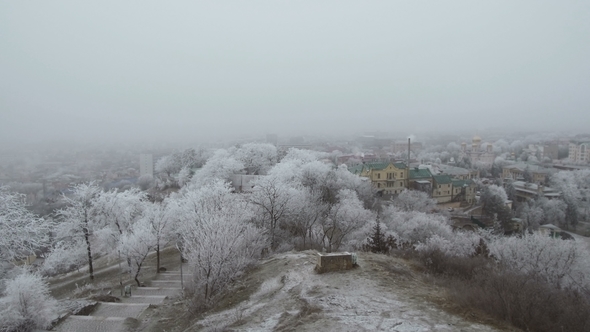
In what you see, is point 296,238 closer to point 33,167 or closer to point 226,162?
point 226,162

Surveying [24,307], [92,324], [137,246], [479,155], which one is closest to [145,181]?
[137,246]

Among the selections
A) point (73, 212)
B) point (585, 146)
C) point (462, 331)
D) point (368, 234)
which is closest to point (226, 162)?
point (73, 212)

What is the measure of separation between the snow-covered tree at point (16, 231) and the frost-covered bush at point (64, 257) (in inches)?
470

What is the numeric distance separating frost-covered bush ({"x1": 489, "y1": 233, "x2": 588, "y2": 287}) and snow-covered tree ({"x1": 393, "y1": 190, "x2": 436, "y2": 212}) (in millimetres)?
17226

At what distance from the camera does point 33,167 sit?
1513 inches

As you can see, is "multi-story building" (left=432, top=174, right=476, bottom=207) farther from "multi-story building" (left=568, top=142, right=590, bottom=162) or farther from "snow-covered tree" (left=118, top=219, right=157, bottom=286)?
"multi-story building" (left=568, top=142, right=590, bottom=162)

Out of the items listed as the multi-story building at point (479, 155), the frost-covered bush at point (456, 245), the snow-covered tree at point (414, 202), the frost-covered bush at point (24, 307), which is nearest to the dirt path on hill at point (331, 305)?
the frost-covered bush at point (24, 307)

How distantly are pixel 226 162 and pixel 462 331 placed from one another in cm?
3676

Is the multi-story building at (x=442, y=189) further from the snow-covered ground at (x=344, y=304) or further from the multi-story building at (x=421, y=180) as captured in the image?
the snow-covered ground at (x=344, y=304)

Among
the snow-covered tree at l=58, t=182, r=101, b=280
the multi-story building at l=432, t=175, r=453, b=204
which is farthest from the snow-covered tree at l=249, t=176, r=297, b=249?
the multi-story building at l=432, t=175, r=453, b=204

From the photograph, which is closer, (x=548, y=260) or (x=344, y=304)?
(x=344, y=304)

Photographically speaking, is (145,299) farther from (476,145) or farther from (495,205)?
(476,145)

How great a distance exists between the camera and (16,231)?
41.5 feet

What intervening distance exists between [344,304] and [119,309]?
35.2 feet
